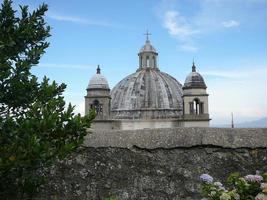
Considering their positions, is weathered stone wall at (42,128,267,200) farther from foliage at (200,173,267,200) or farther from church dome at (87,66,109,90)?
church dome at (87,66,109,90)

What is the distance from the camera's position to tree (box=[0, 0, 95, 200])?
8.87 ft

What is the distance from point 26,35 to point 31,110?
0.81 metres

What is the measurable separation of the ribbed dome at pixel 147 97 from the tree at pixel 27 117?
4031 centimetres

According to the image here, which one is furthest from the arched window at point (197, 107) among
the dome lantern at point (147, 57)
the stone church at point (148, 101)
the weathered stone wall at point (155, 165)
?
the weathered stone wall at point (155, 165)

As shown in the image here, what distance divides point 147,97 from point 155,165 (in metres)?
41.7

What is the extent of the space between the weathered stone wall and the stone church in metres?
35.0

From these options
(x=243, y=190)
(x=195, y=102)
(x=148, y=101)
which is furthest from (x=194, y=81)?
(x=243, y=190)

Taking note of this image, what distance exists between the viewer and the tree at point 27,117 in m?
2.71

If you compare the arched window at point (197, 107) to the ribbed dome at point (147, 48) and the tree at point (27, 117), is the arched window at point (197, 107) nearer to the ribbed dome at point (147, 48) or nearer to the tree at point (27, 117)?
the ribbed dome at point (147, 48)

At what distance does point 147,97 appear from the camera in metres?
45.6

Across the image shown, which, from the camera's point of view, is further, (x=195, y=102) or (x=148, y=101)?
(x=148, y=101)

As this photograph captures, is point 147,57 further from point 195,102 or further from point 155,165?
point 155,165

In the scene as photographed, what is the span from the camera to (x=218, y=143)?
4.00 m

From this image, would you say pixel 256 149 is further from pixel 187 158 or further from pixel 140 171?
pixel 140 171
